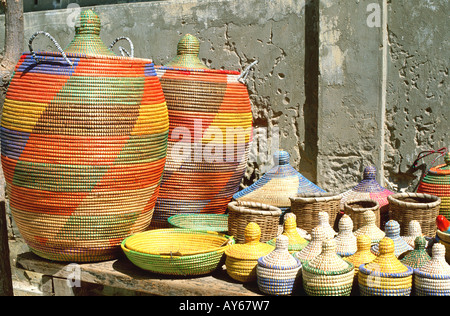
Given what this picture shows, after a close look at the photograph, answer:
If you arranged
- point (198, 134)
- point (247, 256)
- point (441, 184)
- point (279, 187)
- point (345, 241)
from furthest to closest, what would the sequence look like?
point (279, 187), point (198, 134), point (441, 184), point (345, 241), point (247, 256)

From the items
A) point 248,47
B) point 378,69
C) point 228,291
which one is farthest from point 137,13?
point 228,291

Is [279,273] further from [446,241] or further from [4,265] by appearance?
[4,265]

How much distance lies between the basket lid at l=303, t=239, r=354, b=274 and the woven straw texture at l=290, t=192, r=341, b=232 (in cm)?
68

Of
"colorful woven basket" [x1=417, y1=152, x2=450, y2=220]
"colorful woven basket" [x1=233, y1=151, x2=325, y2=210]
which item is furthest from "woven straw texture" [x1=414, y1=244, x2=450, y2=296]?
"colorful woven basket" [x1=233, y1=151, x2=325, y2=210]

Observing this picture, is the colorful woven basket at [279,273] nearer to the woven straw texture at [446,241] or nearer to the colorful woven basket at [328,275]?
the colorful woven basket at [328,275]

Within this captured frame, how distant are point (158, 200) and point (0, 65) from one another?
1.32 m

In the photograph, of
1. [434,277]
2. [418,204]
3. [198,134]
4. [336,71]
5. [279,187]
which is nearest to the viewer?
[434,277]

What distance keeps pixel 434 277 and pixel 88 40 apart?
6.40 feet

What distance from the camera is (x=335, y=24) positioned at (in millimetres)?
3803

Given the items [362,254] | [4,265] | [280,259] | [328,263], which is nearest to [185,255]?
[280,259]

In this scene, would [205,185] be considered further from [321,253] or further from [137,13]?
[137,13]

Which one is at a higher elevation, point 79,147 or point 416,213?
point 79,147

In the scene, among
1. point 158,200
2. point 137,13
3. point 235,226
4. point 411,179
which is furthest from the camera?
point 137,13

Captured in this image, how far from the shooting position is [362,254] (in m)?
2.57
